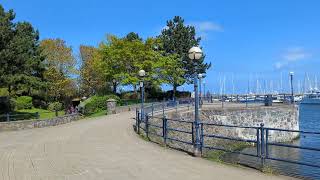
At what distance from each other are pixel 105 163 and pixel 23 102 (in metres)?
45.1

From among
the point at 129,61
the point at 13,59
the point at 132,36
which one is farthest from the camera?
the point at 132,36

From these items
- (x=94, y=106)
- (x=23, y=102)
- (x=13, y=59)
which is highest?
(x=13, y=59)

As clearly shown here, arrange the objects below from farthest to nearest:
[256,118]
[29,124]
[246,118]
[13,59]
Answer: [256,118], [246,118], [13,59], [29,124]

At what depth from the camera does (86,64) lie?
76.6 m

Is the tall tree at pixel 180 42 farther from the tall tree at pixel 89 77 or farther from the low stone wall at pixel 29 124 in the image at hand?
the low stone wall at pixel 29 124

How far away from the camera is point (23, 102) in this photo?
194ft

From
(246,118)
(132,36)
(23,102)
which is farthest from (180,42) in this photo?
(246,118)

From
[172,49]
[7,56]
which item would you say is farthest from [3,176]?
[172,49]

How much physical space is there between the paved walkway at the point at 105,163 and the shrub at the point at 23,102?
3483cm

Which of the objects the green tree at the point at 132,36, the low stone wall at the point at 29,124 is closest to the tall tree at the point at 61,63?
the green tree at the point at 132,36

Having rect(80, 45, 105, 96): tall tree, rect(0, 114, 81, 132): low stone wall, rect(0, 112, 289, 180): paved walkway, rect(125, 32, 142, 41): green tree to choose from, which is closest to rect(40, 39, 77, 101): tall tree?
rect(80, 45, 105, 96): tall tree

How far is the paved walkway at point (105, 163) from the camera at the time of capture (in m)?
13.6

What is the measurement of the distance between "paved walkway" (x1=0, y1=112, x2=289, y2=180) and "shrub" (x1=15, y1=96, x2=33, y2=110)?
34.8m

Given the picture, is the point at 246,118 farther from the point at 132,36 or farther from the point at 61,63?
the point at 61,63
